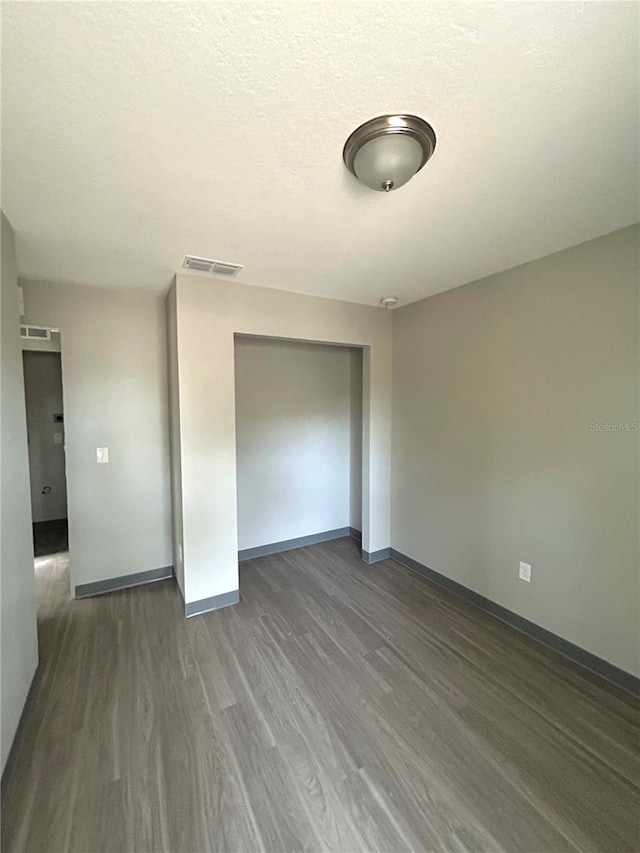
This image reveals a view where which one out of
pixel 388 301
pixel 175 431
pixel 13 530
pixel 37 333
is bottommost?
pixel 13 530

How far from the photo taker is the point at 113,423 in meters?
2.74

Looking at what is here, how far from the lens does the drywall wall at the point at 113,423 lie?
2576 millimetres

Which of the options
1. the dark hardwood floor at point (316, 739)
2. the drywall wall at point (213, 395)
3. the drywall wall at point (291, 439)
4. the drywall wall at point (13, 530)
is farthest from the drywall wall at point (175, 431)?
the drywall wall at point (13, 530)

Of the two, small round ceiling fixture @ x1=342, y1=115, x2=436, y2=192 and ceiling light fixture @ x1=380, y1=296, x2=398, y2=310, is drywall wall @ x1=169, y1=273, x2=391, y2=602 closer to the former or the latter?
ceiling light fixture @ x1=380, y1=296, x2=398, y2=310

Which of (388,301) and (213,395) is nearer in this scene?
(213,395)

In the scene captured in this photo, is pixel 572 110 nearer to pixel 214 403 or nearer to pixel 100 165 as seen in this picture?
pixel 100 165

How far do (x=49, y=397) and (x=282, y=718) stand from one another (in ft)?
15.3

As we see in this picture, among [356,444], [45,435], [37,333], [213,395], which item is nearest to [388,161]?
[213,395]

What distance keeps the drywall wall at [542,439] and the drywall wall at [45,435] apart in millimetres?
4559

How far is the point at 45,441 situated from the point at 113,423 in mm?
2513

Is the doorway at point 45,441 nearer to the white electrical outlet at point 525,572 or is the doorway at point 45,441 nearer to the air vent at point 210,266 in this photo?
the air vent at point 210,266

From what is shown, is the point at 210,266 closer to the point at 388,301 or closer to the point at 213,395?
the point at 213,395

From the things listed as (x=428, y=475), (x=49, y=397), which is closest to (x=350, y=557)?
(x=428, y=475)

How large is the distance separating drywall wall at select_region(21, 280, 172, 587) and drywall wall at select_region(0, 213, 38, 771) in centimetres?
86
